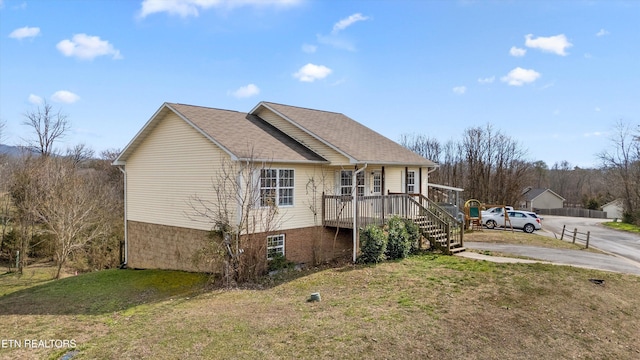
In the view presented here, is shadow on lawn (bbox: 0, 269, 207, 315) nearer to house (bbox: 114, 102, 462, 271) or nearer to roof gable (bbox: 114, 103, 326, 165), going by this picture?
house (bbox: 114, 102, 462, 271)

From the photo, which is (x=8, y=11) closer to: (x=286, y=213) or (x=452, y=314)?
(x=286, y=213)

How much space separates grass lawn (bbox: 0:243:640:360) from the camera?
7660 millimetres

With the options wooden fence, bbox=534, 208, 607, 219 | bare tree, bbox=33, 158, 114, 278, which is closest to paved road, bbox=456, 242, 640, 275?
bare tree, bbox=33, 158, 114, 278

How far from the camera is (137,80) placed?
20.6m

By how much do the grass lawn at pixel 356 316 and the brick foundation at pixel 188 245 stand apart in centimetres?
115

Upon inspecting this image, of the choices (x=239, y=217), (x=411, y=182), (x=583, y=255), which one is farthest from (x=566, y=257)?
(x=239, y=217)

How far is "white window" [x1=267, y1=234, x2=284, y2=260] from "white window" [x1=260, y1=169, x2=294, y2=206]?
136 centimetres

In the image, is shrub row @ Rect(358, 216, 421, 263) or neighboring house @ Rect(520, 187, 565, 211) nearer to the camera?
shrub row @ Rect(358, 216, 421, 263)

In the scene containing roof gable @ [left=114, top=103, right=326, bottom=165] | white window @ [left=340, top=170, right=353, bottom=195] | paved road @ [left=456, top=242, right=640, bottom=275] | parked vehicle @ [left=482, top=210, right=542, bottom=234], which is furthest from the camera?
parked vehicle @ [left=482, top=210, right=542, bottom=234]

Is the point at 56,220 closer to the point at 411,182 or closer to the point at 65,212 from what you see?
the point at 65,212

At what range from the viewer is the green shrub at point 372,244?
14.2 metres

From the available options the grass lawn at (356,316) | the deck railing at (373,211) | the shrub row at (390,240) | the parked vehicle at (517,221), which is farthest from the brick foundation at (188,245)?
the parked vehicle at (517,221)

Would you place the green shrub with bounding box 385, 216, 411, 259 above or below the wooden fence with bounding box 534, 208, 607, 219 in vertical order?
above

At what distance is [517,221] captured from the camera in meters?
29.0
